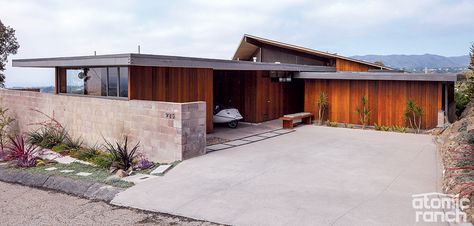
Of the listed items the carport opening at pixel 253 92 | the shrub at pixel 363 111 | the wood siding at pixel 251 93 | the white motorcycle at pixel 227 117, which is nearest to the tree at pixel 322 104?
the shrub at pixel 363 111

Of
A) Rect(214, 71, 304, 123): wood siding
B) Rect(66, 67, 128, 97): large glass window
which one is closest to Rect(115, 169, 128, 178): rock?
Rect(66, 67, 128, 97): large glass window

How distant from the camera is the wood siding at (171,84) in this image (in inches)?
404

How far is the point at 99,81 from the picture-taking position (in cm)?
1091

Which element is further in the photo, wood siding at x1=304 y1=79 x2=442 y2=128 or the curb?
wood siding at x1=304 y1=79 x2=442 y2=128

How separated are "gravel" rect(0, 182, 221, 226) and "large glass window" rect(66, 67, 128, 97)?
12.6 feet

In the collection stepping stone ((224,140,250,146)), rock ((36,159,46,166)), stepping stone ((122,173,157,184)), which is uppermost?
stepping stone ((224,140,250,146))

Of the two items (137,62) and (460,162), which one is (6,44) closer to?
(137,62)

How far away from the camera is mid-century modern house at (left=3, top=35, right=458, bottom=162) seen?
33.7 ft

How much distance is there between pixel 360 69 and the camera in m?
18.8

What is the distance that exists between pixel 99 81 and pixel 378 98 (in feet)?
33.3

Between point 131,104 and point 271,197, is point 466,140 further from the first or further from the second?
point 131,104

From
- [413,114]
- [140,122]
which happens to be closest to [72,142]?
[140,122]

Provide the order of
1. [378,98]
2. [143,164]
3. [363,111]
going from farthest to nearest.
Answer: [363,111], [378,98], [143,164]

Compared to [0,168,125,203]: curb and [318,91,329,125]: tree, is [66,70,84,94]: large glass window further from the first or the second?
[318,91,329,125]: tree
